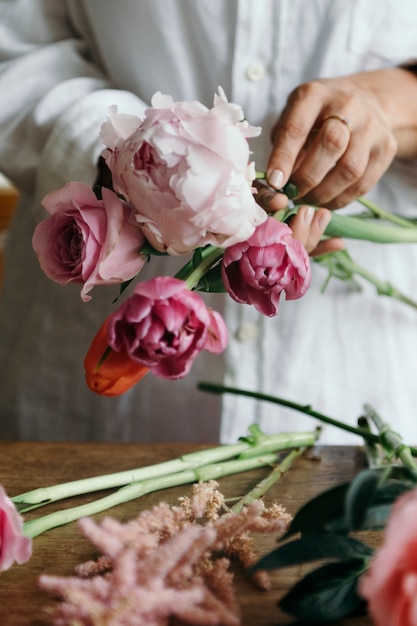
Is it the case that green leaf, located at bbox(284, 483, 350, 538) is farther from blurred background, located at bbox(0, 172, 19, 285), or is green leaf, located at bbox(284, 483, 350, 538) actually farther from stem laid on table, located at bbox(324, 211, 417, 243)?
blurred background, located at bbox(0, 172, 19, 285)

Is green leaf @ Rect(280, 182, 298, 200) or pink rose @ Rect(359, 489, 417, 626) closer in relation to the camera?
pink rose @ Rect(359, 489, 417, 626)

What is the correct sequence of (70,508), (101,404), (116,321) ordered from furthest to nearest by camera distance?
1. (101,404)
2. (70,508)
3. (116,321)

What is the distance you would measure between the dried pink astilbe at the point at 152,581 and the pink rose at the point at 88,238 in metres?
0.10

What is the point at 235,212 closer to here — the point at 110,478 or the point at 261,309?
the point at 261,309

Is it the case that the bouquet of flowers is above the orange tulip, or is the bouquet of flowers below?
above

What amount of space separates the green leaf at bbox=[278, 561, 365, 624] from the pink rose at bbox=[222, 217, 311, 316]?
11 cm

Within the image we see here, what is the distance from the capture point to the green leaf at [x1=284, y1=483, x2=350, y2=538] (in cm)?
29

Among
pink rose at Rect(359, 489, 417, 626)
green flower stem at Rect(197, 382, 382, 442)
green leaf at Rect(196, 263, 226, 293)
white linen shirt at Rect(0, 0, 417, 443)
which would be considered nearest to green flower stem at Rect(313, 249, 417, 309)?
white linen shirt at Rect(0, 0, 417, 443)

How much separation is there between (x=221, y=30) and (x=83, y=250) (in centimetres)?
41

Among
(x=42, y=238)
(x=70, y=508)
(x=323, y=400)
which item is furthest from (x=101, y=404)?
(x=42, y=238)

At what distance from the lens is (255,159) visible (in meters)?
0.67

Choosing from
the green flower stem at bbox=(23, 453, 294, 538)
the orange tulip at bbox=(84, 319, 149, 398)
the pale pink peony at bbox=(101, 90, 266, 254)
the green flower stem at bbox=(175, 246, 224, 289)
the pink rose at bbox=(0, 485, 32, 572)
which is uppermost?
the pale pink peony at bbox=(101, 90, 266, 254)

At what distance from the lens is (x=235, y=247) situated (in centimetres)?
32

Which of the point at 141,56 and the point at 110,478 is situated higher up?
the point at 141,56
